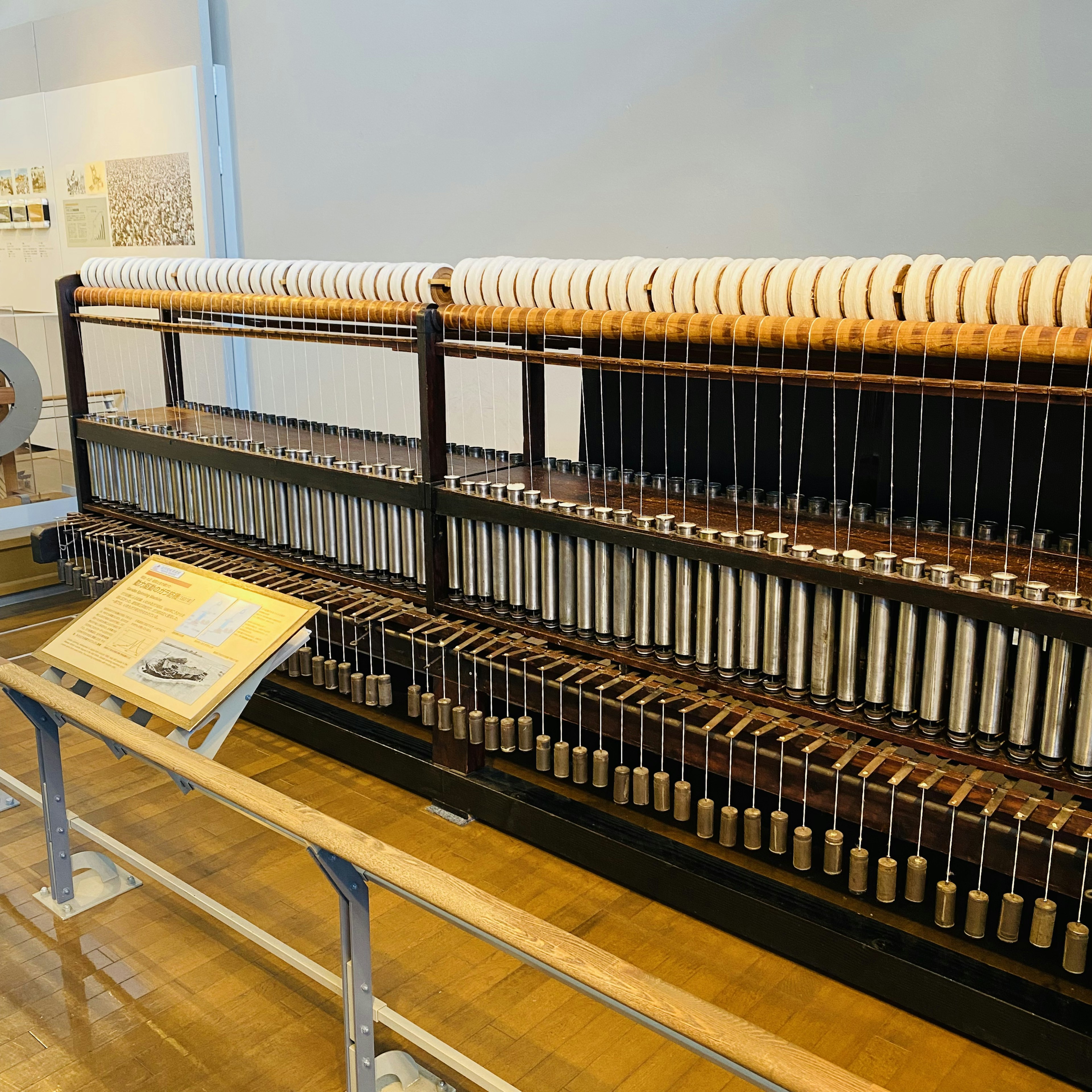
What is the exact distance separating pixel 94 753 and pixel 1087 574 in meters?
4.07

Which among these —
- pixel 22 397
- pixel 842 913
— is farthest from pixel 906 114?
pixel 22 397

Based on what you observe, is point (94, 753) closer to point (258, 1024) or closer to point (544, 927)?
point (258, 1024)

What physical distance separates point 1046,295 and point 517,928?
196cm

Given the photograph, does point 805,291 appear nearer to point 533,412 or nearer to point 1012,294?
point 1012,294

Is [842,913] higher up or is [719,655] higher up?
[719,655]

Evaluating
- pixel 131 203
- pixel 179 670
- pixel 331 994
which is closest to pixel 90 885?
pixel 179 670

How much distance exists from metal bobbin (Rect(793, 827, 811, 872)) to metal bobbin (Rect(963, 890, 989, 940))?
0.44m

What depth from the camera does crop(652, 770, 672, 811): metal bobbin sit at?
3.47m

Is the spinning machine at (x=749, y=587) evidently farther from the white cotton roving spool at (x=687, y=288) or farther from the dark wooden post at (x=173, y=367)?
the dark wooden post at (x=173, y=367)

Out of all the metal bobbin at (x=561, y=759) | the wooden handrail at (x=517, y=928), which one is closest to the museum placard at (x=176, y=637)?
the wooden handrail at (x=517, y=928)

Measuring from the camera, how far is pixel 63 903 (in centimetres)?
373

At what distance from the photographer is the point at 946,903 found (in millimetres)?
2922

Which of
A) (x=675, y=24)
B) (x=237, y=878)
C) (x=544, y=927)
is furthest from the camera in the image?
(x=675, y=24)

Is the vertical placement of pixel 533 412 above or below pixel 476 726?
above
